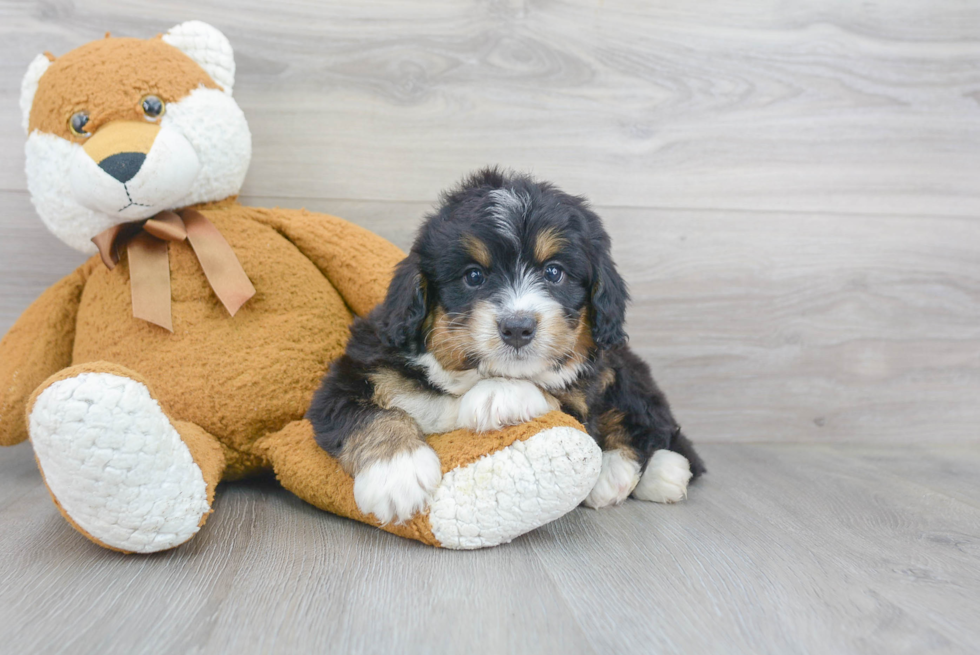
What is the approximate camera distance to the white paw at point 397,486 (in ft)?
5.02

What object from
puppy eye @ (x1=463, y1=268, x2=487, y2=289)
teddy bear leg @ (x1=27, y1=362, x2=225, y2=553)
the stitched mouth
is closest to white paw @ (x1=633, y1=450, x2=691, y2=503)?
puppy eye @ (x1=463, y1=268, x2=487, y2=289)

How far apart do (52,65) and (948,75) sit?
10.5 ft

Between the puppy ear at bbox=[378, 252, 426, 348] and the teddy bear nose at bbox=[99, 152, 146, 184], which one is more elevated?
the teddy bear nose at bbox=[99, 152, 146, 184]

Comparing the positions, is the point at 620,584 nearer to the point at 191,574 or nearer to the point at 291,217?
the point at 191,574

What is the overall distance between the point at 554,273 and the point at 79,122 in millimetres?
1349

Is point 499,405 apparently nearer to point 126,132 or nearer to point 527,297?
point 527,297

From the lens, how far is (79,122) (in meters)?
1.87

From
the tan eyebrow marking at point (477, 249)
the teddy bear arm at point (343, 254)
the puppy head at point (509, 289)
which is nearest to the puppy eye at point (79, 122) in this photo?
the teddy bear arm at point (343, 254)

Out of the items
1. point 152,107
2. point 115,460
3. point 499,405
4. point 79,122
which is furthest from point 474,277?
point 79,122

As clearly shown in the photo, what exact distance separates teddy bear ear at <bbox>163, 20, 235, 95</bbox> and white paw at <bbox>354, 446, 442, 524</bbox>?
1.34 metres

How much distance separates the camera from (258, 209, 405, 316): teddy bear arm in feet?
7.12

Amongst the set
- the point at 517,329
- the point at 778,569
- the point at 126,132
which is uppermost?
the point at 126,132

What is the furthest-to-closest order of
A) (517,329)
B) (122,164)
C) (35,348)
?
(35,348) → (122,164) → (517,329)

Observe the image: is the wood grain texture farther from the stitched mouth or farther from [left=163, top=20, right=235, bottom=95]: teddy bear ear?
[left=163, top=20, right=235, bottom=95]: teddy bear ear
